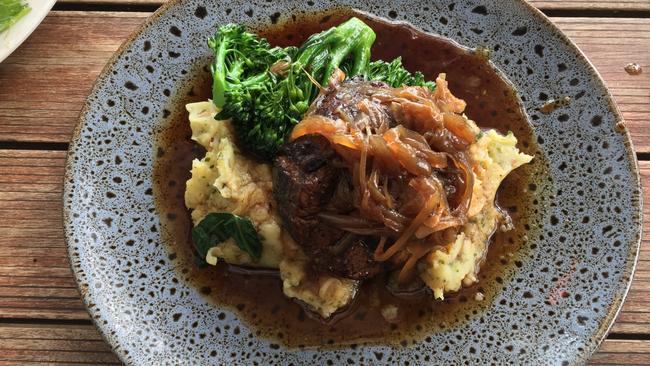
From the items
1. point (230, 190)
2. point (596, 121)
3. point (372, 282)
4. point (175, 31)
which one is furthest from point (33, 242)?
point (596, 121)

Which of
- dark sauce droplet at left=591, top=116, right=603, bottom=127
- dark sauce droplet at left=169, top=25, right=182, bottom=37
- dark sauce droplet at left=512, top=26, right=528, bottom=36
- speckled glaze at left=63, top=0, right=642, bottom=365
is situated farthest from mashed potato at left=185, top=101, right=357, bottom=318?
dark sauce droplet at left=512, top=26, right=528, bottom=36

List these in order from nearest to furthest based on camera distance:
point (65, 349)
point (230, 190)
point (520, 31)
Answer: point (230, 190)
point (65, 349)
point (520, 31)

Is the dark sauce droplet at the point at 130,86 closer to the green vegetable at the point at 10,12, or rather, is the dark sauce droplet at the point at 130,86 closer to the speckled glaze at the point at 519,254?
the speckled glaze at the point at 519,254

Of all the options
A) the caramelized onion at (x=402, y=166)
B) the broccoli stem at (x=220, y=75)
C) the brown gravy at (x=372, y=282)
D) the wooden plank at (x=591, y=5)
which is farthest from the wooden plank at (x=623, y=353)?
the broccoli stem at (x=220, y=75)

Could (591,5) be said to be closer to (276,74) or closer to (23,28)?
(276,74)

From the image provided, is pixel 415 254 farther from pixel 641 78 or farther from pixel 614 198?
pixel 641 78
